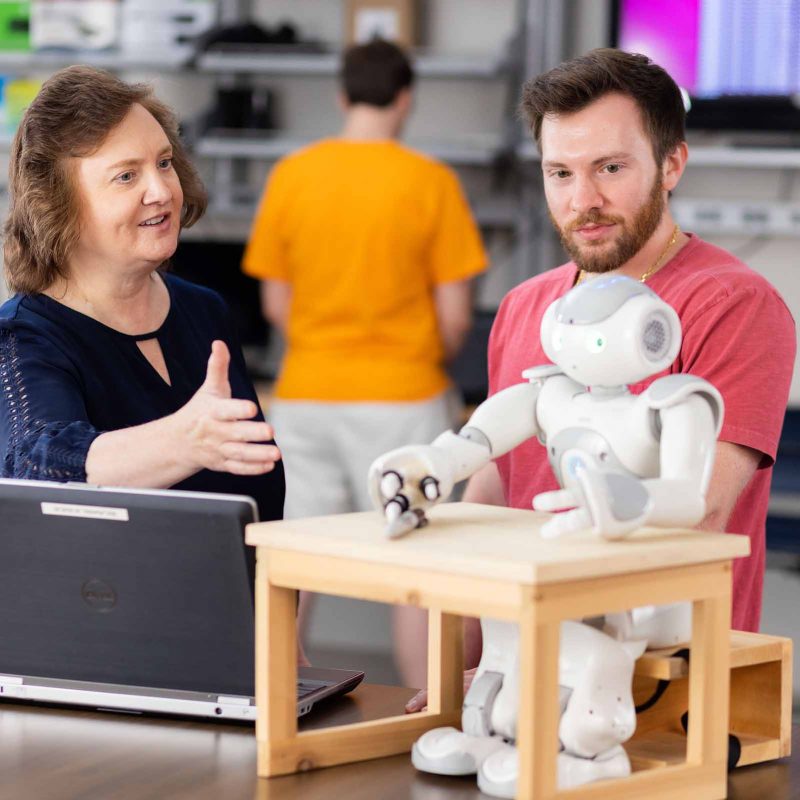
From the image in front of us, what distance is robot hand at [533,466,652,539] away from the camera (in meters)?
1.15

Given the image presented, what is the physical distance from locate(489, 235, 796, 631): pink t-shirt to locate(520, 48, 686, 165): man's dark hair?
6.0 inches

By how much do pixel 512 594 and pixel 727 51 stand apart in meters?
3.07

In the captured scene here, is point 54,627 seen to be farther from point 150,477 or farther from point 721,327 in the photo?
point 721,327

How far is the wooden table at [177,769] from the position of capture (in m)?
1.29

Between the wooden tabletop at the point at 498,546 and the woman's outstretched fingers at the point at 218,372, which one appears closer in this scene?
the wooden tabletop at the point at 498,546

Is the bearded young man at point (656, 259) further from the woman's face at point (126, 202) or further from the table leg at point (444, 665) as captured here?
the woman's face at point (126, 202)

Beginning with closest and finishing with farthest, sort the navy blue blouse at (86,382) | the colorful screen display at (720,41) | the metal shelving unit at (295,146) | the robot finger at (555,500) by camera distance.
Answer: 1. the robot finger at (555,500)
2. the navy blue blouse at (86,382)
3. the colorful screen display at (720,41)
4. the metal shelving unit at (295,146)

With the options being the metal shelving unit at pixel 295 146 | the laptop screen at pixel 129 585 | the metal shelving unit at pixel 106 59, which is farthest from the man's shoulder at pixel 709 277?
the metal shelving unit at pixel 106 59

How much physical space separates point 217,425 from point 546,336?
1.10 feet

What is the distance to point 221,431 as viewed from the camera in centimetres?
142

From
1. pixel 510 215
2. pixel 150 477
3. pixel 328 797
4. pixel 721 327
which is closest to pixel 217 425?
pixel 150 477

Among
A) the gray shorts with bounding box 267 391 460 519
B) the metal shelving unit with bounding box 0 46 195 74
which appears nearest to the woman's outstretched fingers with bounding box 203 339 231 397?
the gray shorts with bounding box 267 391 460 519

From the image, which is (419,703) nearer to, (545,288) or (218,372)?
(218,372)

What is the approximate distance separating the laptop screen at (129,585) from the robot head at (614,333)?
1.07 feet
